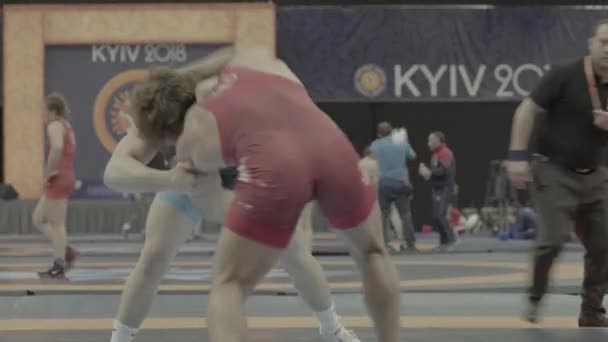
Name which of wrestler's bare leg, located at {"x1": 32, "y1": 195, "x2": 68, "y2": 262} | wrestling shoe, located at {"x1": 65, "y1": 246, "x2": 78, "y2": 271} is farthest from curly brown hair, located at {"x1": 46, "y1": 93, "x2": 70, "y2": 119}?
wrestling shoe, located at {"x1": 65, "y1": 246, "x2": 78, "y2": 271}

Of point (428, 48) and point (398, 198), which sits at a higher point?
point (428, 48)

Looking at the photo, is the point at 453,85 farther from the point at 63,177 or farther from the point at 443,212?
the point at 63,177

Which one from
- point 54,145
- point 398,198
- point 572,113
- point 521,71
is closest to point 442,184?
point 398,198

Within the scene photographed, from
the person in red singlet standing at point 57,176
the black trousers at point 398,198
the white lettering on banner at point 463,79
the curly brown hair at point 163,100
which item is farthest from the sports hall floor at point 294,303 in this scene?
the white lettering on banner at point 463,79

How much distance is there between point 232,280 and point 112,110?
41.8ft

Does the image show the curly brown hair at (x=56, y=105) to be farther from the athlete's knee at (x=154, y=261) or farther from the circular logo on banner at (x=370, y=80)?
the circular logo on banner at (x=370, y=80)

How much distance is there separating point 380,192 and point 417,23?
5.52 meters

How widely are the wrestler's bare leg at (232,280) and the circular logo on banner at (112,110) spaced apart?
1257 cm

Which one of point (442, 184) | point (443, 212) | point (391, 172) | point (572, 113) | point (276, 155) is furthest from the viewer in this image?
point (442, 184)

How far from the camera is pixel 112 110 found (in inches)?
598

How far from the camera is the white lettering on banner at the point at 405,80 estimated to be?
15719 millimetres

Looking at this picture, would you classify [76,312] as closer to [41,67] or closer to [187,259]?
[187,259]

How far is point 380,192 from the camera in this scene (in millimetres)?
10812

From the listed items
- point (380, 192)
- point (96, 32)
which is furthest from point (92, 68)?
point (380, 192)
